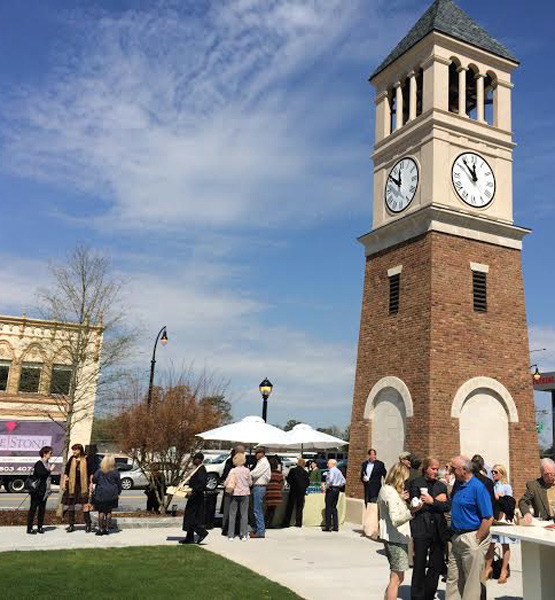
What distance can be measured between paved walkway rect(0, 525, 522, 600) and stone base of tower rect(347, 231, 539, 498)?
3148 millimetres

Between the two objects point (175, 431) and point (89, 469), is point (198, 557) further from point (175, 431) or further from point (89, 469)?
point (175, 431)

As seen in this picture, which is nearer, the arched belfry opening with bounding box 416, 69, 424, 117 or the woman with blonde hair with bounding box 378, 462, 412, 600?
the woman with blonde hair with bounding box 378, 462, 412, 600

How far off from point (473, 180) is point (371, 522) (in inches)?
393

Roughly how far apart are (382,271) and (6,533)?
11810mm

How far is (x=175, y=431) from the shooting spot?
54.7 ft

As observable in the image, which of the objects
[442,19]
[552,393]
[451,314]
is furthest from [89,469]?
[552,393]

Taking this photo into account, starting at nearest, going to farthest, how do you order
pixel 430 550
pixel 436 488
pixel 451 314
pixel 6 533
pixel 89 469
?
pixel 430 550 < pixel 436 488 < pixel 6 533 < pixel 89 469 < pixel 451 314

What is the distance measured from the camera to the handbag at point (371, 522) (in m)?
14.1

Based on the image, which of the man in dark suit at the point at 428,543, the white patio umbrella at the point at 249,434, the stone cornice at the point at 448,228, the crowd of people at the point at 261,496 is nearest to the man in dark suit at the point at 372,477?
the crowd of people at the point at 261,496

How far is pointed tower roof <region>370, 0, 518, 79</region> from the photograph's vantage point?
61.2ft

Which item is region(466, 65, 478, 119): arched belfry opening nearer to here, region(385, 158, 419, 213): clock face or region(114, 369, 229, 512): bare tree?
region(385, 158, 419, 213): clock face

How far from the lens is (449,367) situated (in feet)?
52.4

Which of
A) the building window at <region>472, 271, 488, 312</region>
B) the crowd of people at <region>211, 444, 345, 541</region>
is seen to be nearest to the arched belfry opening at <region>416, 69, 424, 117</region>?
the building window at <region>472, 271, 488, 312</region>

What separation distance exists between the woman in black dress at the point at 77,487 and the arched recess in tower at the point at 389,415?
7.68 meters
